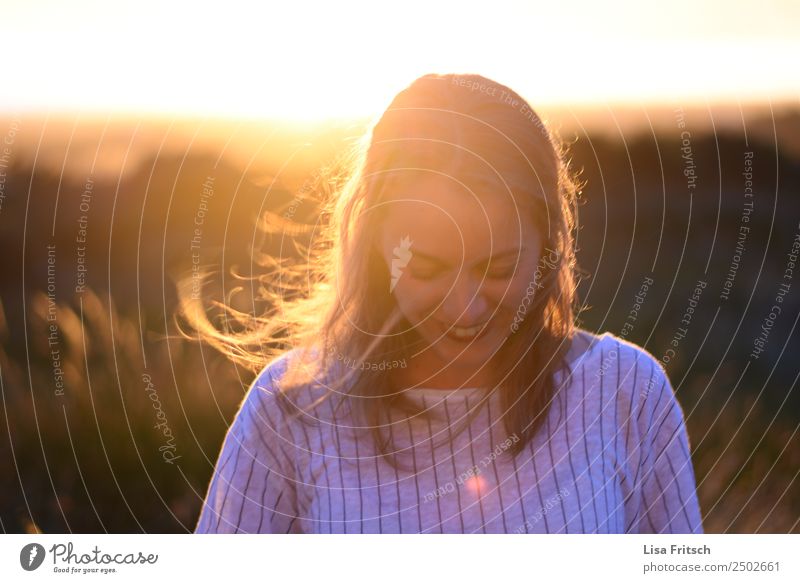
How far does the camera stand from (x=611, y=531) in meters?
0.90

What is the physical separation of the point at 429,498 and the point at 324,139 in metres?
0.38

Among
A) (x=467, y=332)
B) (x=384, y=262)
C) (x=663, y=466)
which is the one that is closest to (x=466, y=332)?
(x=467, y=332)

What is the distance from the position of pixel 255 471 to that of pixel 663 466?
379 mm

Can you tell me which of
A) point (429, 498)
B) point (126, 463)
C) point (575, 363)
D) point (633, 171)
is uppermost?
point (633, 171)

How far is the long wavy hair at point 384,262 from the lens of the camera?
84cm

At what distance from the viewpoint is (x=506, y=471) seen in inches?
35.2

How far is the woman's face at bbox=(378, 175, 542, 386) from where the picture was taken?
33.4 inches

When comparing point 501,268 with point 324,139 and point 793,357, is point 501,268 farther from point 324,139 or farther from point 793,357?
point 793,357

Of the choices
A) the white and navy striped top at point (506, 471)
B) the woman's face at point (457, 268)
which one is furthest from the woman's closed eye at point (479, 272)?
the white and navy striped top at point (506, 471)

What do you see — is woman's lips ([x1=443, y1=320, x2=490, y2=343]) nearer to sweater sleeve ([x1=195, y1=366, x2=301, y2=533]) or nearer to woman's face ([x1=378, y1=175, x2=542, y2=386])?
woman's face ([x1=378, y1=175, x2=542, y2=386])

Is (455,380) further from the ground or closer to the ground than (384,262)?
closer to the ground

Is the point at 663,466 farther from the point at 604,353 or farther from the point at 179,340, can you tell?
the point at 179,340

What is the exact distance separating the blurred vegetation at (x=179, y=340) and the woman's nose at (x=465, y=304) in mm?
228
